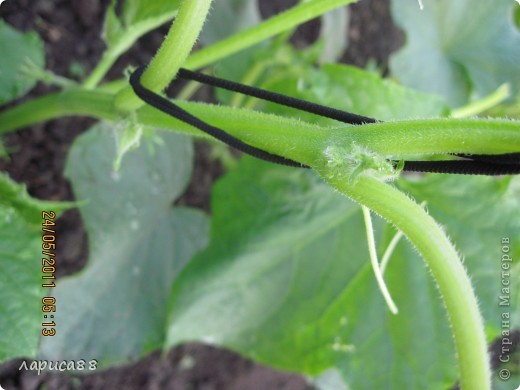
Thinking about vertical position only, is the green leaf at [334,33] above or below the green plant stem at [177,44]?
above

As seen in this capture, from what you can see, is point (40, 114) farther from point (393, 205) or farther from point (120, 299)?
point (393, 205)

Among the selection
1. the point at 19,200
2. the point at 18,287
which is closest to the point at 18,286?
the point at 18,287

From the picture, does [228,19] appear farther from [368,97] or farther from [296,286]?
[296,286]

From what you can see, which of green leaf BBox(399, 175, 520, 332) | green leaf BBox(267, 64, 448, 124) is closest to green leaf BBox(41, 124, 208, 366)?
green leaf BBox(267, 64, 448, 124)

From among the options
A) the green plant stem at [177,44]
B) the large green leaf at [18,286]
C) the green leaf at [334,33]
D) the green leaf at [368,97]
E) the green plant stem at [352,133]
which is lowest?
the large green leaf at [18,286]

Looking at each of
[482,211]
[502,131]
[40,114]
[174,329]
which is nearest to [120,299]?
[174,329]

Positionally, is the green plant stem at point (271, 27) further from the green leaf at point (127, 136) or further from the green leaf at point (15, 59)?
the green leaf at point (15, 59)

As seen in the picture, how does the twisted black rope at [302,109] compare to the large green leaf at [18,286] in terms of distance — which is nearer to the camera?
the twisted black rope at [302,109]

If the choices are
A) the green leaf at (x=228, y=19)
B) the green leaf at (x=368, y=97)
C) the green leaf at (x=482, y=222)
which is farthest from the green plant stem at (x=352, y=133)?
the green leaf at (x=228, y=19)
